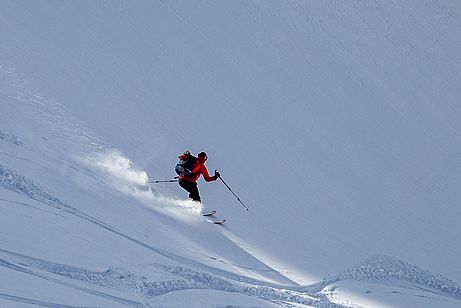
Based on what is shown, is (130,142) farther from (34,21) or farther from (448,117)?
(448,117)

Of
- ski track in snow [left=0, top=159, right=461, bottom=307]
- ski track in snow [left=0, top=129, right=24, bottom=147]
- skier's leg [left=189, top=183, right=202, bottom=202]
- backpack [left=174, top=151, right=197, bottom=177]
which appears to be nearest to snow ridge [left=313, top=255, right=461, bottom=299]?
ski track in snow [left=0, top=159, right=461, bottom=307]

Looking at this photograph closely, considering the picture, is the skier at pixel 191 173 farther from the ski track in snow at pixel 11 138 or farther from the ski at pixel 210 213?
the ski track in snow at pixel 11 138

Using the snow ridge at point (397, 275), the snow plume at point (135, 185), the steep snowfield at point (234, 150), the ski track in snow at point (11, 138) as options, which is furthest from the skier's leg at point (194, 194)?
the ski track in snow at point (11, 138)

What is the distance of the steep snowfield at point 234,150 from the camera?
9.75 metres

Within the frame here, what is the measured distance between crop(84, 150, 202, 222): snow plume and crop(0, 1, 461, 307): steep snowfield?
51 mm

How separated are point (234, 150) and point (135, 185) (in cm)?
488

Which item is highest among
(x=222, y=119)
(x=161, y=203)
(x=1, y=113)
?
(x=222, y=119)

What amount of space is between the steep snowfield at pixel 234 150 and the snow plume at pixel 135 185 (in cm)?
5

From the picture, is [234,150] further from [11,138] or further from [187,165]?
[11,138]

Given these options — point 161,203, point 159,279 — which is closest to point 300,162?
point 161,203

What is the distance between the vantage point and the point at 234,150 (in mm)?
17781

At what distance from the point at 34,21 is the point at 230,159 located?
8.61 meters

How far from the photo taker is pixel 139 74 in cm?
2091

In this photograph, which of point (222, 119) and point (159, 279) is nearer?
point (159, 279)
